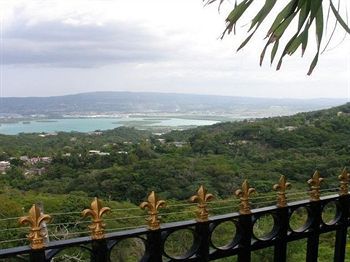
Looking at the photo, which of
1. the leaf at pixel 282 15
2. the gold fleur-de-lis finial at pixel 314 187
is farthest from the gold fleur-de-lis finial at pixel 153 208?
the gold fleur-de-lis finial at pixel 314 187

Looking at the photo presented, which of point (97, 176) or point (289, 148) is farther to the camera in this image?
point (289, 148)

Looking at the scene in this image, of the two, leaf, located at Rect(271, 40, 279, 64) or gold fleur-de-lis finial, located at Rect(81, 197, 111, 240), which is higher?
leaf, located at Rect(271, 40, 279, 64)

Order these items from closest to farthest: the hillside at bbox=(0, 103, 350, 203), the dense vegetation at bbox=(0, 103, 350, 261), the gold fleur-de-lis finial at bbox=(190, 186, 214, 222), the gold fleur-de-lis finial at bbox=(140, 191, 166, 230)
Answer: the gold fleur-de-lis finial at bbox=(140, 191, 166, 230), the gold fleur-de-lis finial at bbox=(190, 186, 214, 222), the dense vegetation at bbox=(0, 103, 350, 261), the hillside at bbox=(0, 103, 350, 203)

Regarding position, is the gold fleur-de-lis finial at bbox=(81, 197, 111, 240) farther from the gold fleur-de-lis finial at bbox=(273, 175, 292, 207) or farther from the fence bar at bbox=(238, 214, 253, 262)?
the gold fleur-de-lis finial at bbox=(273, 175, 292, 207)

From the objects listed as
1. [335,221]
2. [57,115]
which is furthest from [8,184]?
[57,115]

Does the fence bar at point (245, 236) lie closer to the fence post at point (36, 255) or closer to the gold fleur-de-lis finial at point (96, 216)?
the gold fleur-de-lis finial at point (96, 216)

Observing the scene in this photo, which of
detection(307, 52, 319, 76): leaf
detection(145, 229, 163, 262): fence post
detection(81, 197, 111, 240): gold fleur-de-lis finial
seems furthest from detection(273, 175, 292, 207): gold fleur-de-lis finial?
detection(81, 197, 111, 240): gold fleur-de-lis finial

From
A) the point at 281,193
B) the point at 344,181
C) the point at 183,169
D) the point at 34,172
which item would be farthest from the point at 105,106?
the point at 281,193

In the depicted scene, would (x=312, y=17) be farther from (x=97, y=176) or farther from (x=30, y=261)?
(x=97, y=176)
